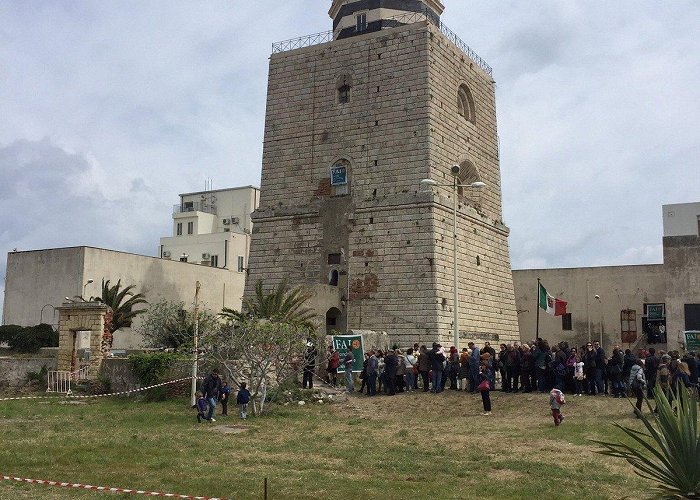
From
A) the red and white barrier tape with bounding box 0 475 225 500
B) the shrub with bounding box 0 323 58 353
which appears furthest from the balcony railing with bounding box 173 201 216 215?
the red and white barrier tape with bounding box 0 475 225 500

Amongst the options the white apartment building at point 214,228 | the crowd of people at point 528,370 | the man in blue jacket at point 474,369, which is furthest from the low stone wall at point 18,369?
the white apartment building at point 214,228

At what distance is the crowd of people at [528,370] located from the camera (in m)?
16.6

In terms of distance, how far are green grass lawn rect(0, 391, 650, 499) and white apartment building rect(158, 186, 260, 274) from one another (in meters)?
30.8

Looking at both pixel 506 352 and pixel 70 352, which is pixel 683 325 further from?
pixel 70 352

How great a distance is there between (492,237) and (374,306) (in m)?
7.16

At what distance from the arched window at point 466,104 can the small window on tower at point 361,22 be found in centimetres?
472

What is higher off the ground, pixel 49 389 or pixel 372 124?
pixel 372 124

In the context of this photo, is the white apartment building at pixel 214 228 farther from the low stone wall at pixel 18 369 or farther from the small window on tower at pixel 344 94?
the low stone wall at pixel 18 369

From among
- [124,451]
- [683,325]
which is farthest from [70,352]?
[683,325]

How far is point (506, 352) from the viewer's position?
19.0m

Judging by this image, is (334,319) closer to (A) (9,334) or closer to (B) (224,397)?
(B) (224,397)

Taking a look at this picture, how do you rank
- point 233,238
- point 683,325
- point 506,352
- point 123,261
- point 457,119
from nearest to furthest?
point 506,352 → point 457,119 → point 683,325 → point 123,261 → point 233,238

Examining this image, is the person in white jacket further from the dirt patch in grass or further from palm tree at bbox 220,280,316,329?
palm tree at bbox 220,280,316,329

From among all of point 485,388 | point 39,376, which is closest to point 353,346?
point 485,388
